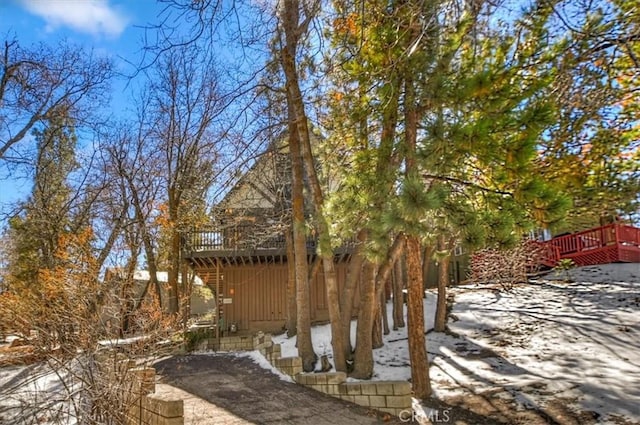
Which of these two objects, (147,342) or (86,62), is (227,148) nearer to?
(147,342)

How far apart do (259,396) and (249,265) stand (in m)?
7.46

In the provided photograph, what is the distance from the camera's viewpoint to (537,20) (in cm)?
486

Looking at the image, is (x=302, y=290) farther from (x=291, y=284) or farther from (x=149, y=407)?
(x=149, y=407)

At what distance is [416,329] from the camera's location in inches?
Answer: 279

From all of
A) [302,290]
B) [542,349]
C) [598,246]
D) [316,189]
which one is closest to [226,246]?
[302,290]

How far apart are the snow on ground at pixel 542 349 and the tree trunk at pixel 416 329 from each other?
41cm

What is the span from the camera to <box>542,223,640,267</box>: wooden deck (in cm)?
1491

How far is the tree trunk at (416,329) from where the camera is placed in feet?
23.1

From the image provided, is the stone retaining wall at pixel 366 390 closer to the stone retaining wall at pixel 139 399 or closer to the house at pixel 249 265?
the stone retaining wall at pixel 139 399

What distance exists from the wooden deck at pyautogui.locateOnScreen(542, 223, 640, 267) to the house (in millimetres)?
8187

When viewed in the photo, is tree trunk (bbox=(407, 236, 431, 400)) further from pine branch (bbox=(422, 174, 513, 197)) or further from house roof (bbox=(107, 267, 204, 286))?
house roof (bbox=(107, 267, 204, 286))

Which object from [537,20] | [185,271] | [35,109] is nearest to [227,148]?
[537,20]

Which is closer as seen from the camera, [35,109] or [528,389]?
[528,389]

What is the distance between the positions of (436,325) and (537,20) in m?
7.71
